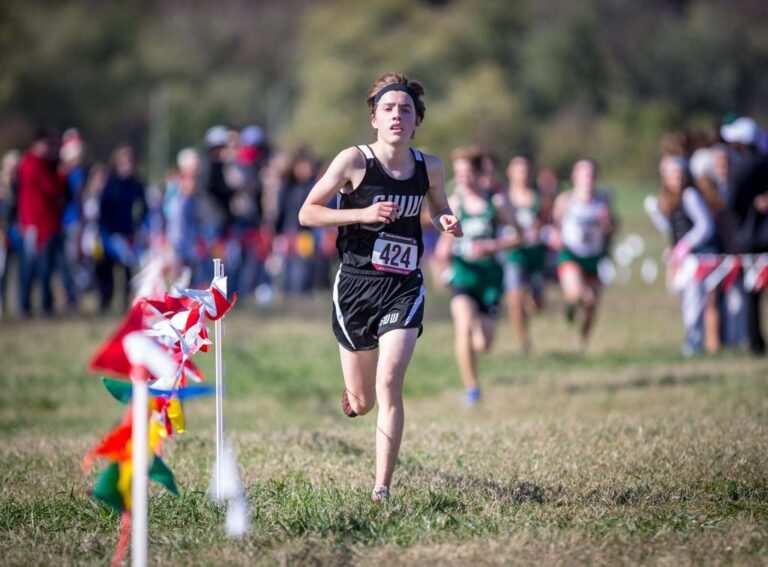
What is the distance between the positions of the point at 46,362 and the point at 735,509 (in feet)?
34.0

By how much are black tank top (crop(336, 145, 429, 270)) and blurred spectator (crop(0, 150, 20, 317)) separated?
13.0m

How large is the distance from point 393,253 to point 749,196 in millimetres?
8889

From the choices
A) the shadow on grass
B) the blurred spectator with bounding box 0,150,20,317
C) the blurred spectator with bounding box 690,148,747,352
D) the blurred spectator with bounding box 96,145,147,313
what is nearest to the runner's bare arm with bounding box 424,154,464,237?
the shadow on grass

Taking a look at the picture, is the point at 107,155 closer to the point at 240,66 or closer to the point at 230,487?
the point at 240,66

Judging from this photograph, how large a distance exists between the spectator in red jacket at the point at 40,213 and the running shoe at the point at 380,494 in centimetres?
1299

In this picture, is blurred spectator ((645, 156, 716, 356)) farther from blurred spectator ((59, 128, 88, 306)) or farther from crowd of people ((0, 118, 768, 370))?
blurred spectator ((59, 128, 88, 306))

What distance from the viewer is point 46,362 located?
14.8m

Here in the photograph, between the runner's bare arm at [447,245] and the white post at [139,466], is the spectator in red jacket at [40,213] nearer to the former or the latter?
the runner's bare arm at [447,245]

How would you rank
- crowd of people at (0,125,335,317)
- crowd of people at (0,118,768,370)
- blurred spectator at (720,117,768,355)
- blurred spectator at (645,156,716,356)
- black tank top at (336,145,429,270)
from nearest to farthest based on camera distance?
black tank top at (336,145,429,270) → crowd of people at (0,118,768,370) → blurred spectator at (720,117,768,355) → blurred spectator at (645,156,716,356) → crowd of people at (0,125,335,317)

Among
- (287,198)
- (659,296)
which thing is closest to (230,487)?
(287,198)

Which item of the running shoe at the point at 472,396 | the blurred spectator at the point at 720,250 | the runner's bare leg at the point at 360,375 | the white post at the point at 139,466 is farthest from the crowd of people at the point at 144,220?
the white post at the point at 139,466

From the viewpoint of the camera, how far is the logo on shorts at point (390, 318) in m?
6.56

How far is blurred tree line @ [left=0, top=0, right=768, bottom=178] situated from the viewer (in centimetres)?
5469

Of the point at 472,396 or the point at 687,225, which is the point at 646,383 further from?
the point at 687,225
